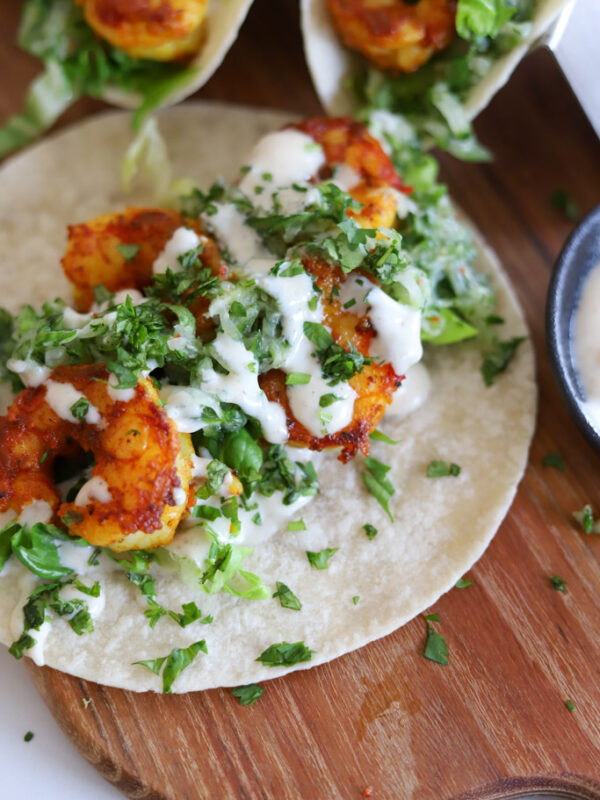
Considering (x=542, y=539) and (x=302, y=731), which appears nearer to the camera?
(x=302, y=731)

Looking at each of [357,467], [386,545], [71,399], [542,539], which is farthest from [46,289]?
[542,539]

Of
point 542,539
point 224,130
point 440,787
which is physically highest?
point 224,130

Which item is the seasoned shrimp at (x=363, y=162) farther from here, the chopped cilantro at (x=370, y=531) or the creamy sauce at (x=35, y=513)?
the creamy sauce at (x=35, y=513)

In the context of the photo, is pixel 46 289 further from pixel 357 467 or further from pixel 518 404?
pixel 518 404

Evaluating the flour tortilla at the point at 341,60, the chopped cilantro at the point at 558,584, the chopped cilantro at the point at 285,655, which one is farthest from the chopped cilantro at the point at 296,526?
the flour tortilla at the point at 341,60

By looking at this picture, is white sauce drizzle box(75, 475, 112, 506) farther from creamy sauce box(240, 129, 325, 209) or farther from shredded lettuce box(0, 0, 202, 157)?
shredded lettuce box(0, 0, 202, 157)

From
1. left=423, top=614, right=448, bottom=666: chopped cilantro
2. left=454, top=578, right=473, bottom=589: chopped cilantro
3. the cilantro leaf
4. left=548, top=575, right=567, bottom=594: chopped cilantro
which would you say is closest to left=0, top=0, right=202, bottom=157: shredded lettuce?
the cilantro leaf

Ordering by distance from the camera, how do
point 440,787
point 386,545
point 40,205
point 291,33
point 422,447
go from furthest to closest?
1. point 291,33
2. point 40,205
3. point 422,447
4. point 386,545
5. point 440,787
